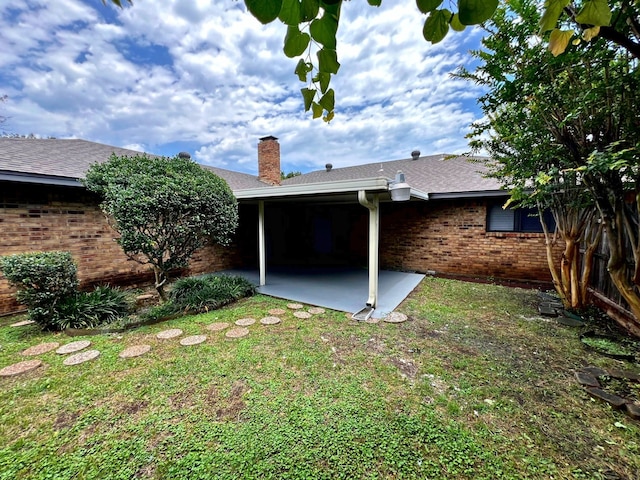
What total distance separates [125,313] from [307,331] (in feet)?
10.9

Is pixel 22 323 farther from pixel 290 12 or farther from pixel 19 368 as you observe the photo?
pixel 290 12

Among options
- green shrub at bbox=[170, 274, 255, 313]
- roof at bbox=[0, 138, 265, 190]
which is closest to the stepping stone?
green shrub at bbox=[170, 274, 255, 313]

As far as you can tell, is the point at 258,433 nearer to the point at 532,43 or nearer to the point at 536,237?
the point at 532,43

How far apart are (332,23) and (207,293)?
5476 mm

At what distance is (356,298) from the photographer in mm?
5805

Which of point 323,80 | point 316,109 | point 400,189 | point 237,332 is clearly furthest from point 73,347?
point 400,189

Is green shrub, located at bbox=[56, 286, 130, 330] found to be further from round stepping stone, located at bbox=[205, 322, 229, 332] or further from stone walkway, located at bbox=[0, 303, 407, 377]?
round stepping stone, located at bbox=[205, 322, 229, 332]

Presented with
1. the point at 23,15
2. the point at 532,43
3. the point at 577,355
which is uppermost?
the point at 532,43

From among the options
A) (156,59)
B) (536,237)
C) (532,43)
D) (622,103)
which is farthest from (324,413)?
(156,59)

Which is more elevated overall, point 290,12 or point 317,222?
point 290,12

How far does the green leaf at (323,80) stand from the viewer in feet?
3.02

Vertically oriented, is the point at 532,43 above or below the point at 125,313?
above

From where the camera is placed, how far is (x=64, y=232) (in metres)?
5.39

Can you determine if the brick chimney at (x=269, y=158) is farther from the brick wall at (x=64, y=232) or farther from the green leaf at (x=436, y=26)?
the green leaf at (x=436, y=26)
